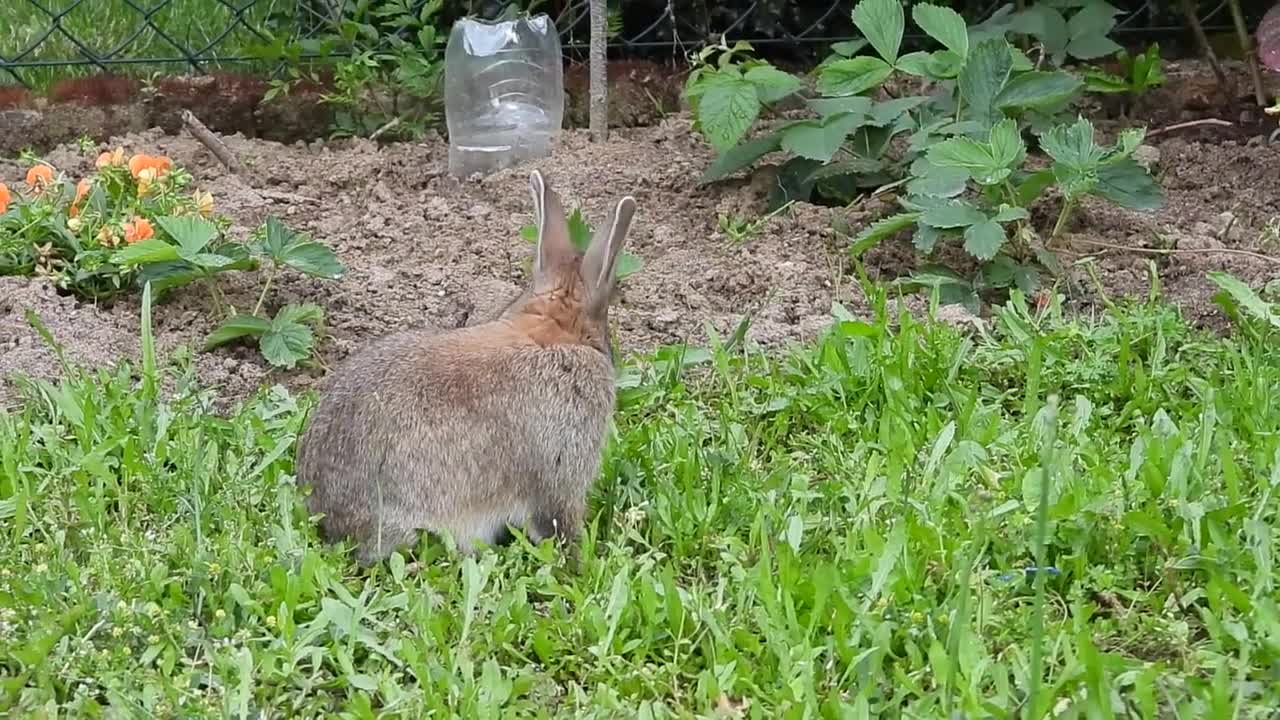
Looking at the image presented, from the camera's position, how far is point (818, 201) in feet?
16.5

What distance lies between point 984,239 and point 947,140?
362 mm

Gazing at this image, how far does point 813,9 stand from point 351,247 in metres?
2.35

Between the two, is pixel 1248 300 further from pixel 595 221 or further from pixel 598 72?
pixel 598 72

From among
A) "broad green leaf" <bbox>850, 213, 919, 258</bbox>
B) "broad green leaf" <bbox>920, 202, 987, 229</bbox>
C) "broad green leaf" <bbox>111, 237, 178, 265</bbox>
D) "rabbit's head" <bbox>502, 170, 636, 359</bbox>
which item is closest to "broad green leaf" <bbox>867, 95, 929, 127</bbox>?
→ "broad green leaf" <bbox>850, 213, 919, 258</bbox>

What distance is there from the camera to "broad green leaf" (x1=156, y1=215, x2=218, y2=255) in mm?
4035

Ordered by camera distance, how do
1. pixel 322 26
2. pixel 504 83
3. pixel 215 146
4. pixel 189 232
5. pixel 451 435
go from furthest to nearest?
pixel 322 26, pixel 504 83, pixel 215 146, pixel 189 232, pixel 451 435

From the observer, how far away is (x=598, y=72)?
549 cm

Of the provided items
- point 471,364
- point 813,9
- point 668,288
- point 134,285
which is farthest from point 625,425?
point 813,9

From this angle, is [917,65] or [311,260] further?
[917,65]

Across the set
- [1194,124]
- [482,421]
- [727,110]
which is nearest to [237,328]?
[482,421]

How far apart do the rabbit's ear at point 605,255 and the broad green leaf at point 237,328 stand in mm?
1049

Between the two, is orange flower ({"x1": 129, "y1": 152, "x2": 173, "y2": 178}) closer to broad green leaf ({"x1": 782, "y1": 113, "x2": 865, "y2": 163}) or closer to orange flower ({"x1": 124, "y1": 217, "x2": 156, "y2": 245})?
orange flower ({"x1": 124, "y1": 217, "x2": 156, "y2": 245})

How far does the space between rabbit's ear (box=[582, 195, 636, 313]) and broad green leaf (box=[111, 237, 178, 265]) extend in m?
1.22

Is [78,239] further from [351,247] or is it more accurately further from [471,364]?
[471,364]
